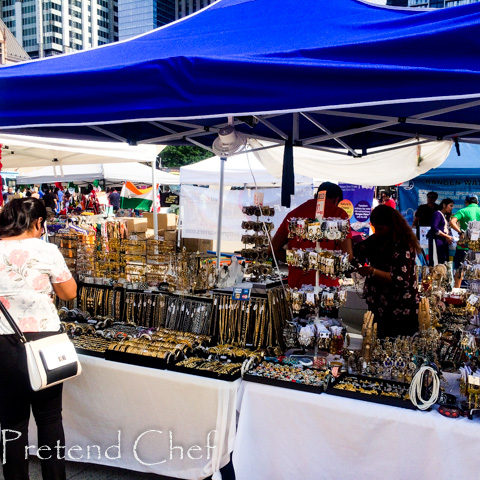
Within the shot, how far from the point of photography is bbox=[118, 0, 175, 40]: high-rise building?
11469 centimetres

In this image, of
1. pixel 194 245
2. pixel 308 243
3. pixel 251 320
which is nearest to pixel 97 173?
pixel 194 245

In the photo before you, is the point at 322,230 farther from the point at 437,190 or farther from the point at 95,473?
the point at 437,190

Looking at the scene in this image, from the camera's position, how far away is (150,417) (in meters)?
2.50

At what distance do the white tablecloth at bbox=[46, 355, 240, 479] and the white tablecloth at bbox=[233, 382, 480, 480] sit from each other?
0.44ft

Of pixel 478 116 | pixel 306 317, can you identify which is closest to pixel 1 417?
pixel 306 317

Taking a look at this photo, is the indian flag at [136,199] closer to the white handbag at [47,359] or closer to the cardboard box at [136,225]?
the cardboard box at [136,225]

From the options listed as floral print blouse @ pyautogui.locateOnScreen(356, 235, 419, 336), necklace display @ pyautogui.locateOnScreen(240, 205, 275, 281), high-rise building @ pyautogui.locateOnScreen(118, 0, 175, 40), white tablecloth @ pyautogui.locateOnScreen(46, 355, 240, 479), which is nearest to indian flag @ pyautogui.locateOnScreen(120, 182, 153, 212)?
necklace display @ pyautogui.locateOnScreen(240, 205, 275, 281)

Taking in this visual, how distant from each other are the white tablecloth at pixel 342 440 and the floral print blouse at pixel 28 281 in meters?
1.05

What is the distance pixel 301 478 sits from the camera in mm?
2193

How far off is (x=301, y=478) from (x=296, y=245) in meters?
1.41

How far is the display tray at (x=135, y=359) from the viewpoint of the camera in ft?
8.23

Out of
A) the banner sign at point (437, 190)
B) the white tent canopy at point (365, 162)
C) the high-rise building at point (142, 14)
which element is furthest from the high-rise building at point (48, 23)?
the white tent canopy at point (365, 162)

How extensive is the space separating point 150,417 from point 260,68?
72.3 inches

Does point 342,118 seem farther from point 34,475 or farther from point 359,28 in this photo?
point 34,475
